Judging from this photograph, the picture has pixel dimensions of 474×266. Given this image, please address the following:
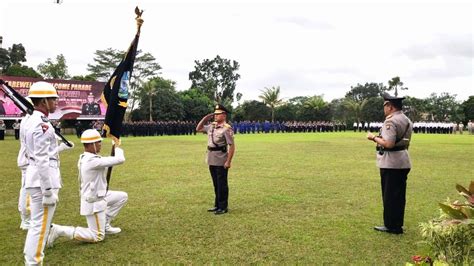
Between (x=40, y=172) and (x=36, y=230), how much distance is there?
2.13 feet

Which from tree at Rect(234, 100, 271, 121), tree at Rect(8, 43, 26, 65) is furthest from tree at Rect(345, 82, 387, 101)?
tree at Rect(8, 43, 26, 65)

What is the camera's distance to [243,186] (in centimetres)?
978

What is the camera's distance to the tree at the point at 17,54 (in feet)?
189

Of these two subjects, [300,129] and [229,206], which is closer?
[229,206]

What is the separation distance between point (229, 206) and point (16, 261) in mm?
3705

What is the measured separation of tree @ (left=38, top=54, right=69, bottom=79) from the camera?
58.4 metres

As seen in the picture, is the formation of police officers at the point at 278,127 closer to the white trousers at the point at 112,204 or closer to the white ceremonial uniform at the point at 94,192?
the white trousers at the point at 112,204

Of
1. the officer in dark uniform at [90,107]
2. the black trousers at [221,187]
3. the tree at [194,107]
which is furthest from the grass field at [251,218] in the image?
the tree at [194,107]

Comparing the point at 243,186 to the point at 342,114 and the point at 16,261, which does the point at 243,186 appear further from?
the point at 342,114

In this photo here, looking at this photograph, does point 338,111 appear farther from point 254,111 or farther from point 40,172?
point 40,172

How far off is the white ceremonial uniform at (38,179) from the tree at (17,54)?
60.4 m

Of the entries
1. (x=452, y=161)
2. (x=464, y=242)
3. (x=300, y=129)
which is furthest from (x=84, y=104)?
(x=464, y=242)

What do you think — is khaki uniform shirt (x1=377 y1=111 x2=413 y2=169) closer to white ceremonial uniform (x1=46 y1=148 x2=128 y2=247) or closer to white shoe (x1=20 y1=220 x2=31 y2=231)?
white ceremonial uniform (x1=46 y1=148 x2=128 y2=247)

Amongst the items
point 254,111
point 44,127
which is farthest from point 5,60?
point 44,127
